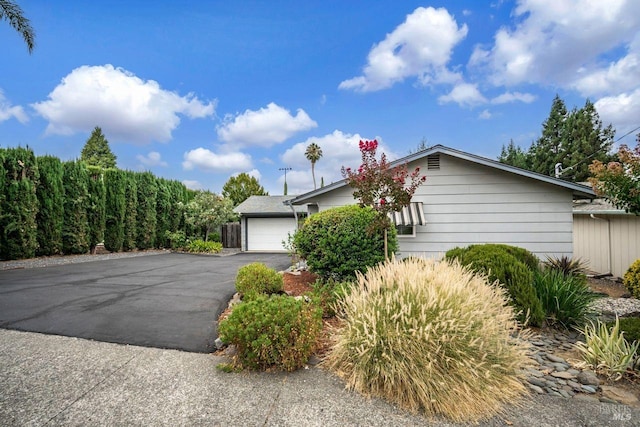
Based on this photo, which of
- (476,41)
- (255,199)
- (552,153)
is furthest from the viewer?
(552,153)

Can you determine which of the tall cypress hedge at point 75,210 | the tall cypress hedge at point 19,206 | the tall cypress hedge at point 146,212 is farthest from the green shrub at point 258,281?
the tall cypress hedge at point 146,212

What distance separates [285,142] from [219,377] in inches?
534

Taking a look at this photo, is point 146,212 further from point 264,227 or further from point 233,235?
point 264,227

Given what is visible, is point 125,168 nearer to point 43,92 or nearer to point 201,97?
point 43,92

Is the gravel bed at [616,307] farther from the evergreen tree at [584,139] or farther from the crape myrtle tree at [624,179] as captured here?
the evergreen tree at [584,139]

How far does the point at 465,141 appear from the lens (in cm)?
1341

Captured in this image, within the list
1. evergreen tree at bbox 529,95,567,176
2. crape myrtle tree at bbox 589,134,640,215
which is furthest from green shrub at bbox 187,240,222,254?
evergreen tree at bbox 529,95,567,176

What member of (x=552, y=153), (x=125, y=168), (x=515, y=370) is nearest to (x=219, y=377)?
(x=515, y=370)

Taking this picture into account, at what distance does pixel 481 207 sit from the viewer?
A: 8734 mm

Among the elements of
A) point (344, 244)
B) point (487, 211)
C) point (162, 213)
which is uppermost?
point (162, 213)

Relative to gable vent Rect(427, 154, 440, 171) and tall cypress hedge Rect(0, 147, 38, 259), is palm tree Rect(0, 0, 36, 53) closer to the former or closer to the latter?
tall cypress hedge Rect(0, 147, 38, 259)

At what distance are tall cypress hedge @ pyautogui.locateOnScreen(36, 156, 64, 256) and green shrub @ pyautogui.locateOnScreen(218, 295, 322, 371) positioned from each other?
43.3 feet

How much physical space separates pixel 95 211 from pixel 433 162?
14913 millimetres

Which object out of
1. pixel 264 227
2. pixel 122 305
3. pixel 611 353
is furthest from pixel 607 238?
pixel 264 227
